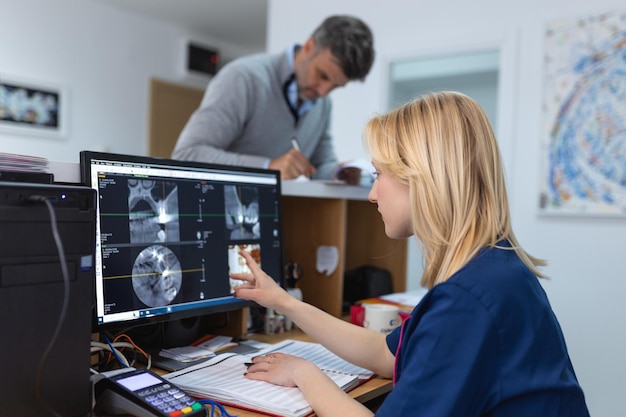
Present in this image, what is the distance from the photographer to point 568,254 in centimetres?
262

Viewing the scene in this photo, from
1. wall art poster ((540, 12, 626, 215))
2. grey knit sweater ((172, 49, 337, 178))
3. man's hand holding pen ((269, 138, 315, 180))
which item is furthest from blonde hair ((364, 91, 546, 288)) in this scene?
wall art poster ((540, 12, 626, 215))

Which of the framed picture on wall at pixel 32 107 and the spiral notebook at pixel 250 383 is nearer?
the spiral notebook at pixel 250 383

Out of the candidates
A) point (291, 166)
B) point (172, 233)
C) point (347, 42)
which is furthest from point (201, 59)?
point (172, 233)

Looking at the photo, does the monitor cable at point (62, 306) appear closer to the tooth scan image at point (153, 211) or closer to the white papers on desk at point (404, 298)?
the tooth scan image at point (153, 211)

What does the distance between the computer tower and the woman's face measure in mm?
475

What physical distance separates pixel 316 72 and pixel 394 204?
102cm

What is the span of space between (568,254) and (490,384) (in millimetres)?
2102

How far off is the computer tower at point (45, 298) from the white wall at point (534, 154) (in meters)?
2.41

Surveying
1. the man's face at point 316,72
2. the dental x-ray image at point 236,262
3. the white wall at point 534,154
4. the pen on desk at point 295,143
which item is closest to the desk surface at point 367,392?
the dental x-ray image at point 236,262

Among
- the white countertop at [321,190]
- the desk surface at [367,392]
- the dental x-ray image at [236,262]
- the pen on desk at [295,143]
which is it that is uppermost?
the pen on desk at [295,143]

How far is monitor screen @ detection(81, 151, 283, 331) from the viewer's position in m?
0.96

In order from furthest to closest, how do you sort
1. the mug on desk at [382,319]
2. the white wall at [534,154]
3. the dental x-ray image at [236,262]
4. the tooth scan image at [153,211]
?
the white wall at [534,154], the mug on desk at [382,319], the dental x-ray image at [236,262], the tooth scan image at [153,211]

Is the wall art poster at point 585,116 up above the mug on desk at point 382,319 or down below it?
above

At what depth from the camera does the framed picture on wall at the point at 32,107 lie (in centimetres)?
399
